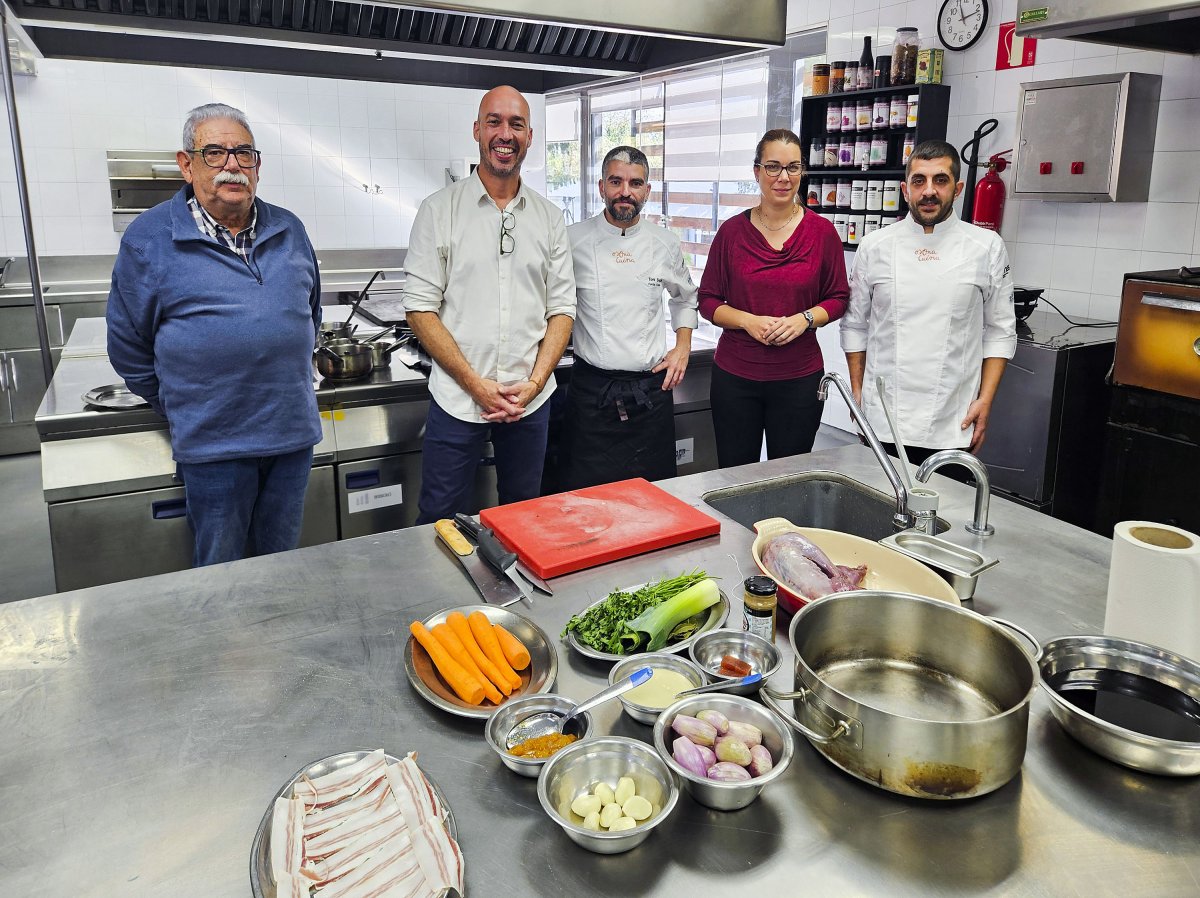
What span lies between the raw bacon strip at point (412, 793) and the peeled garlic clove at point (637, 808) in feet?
0.73

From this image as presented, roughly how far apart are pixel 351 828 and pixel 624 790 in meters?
0.33

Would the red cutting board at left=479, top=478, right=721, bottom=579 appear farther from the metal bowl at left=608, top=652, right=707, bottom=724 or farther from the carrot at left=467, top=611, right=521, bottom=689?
the metal bowl at left=608, top=652, right=707, bottom=724

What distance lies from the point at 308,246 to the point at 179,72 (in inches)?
191

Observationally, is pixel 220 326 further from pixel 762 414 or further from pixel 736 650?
pixel 762 414

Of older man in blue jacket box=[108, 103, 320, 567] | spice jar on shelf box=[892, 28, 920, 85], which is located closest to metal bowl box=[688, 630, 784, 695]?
older man in blue jacket box=[108, 103, 320, 567]

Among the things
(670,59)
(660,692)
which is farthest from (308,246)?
(660,692)

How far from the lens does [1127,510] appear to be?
362 centimetres

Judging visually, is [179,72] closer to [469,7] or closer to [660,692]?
[469,7]

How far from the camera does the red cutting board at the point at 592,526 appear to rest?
1.75 meters

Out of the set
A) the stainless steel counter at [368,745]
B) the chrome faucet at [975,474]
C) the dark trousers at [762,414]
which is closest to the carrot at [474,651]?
the stainless steel counter at [368,745]

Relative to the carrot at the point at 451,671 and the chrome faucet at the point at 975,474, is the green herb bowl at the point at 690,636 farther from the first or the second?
the chrome faucet at the point at 975,474

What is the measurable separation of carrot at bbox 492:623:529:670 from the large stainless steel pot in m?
0.41

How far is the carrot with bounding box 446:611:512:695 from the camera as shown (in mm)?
1321

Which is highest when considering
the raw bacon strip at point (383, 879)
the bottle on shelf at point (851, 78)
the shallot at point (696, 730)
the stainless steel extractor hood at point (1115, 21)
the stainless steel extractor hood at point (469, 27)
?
the bottle on shelf at point (851, 78)
